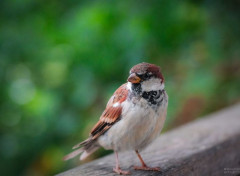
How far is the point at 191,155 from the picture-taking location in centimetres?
186

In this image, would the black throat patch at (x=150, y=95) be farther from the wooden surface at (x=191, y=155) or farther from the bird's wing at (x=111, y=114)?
the wooden surface at (x=191, y=155)

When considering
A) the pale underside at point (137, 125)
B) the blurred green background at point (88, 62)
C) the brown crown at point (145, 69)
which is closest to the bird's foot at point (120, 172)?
the pale underside at point (137, 125)

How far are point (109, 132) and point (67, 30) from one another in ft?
4.22

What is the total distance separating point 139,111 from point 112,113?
179 millimetres

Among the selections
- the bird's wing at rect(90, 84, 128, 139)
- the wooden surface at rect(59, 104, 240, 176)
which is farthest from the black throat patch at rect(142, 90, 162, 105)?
the wooden surface at rect(59, 104, 240, 176)

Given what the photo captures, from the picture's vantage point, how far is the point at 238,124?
2.38 metres

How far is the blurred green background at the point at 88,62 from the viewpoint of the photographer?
2914 mm

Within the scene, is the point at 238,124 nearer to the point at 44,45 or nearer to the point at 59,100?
the point at 59,100

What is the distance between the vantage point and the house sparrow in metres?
1.81

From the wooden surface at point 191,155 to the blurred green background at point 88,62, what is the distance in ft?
2.46

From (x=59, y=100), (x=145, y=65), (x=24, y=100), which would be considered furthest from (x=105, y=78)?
(x=145, y=65)

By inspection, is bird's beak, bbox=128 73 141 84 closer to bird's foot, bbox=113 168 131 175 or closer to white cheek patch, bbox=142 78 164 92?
white cheek patch, bbox=142 78 164 92

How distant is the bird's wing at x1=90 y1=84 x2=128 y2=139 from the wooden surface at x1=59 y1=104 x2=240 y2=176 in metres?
0.15

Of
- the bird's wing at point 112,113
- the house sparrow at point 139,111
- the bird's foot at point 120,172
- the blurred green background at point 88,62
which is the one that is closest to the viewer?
the bird's foot at point 120,172
